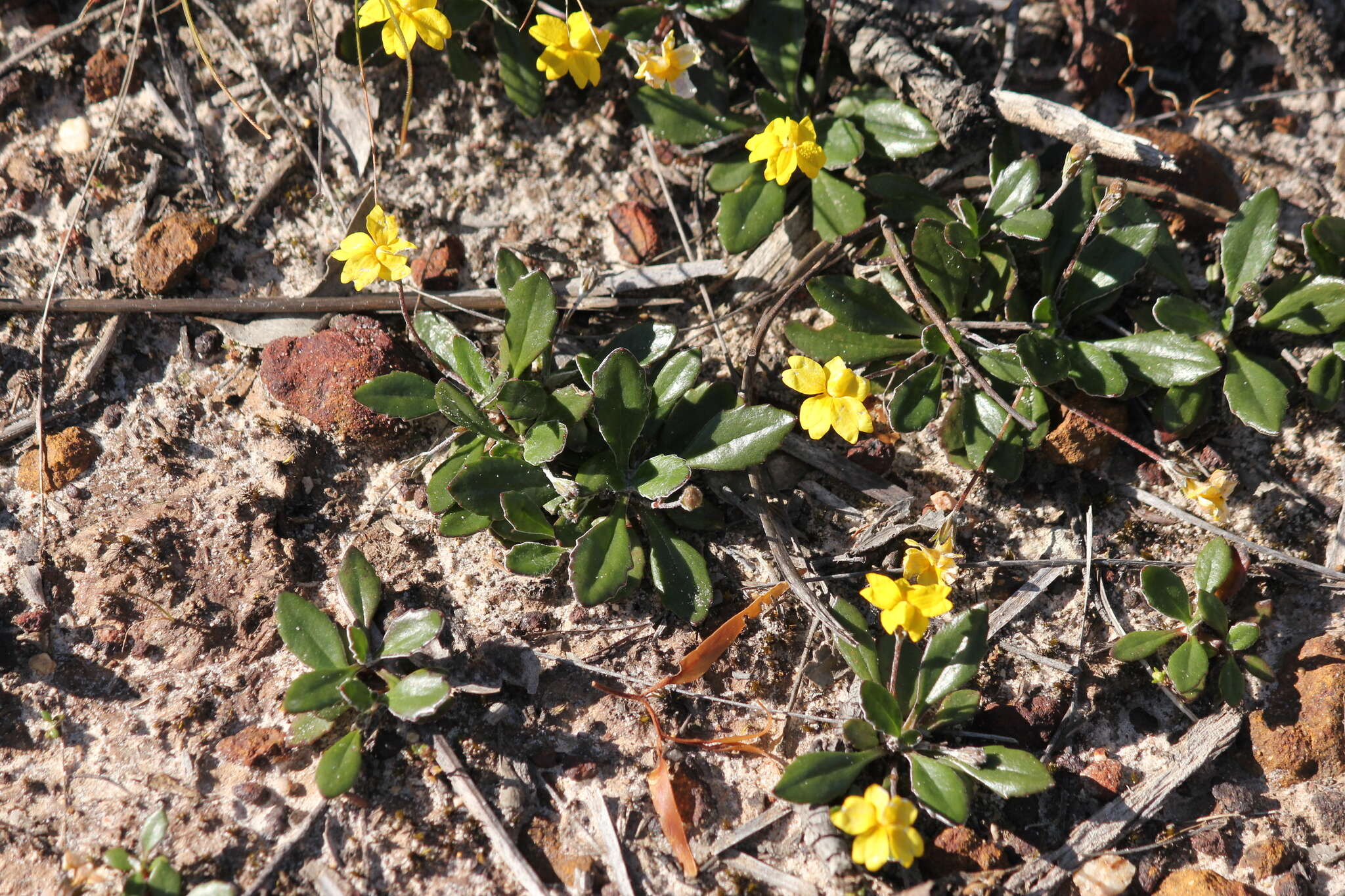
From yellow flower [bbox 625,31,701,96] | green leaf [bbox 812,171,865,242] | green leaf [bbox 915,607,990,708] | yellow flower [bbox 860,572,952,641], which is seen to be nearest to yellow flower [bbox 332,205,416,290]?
yellow flower [bbox 625,31,701,96]

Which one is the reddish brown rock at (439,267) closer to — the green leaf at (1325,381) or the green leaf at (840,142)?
the green leaf at (840,142)

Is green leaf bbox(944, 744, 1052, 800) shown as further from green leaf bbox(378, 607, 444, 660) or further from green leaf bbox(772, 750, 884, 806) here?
green leaf bbox(378, 607, 444, 660)

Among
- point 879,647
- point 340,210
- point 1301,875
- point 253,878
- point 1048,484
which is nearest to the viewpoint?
point 253,878

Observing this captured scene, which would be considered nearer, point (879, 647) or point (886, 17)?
point (879, 647)

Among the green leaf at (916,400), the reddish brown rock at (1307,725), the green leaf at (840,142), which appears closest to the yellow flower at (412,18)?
the green leaf at (840,142)

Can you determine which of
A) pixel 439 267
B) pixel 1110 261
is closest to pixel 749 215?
pixel 439 267

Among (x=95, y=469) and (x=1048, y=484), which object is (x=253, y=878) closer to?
(x=95, y=469)

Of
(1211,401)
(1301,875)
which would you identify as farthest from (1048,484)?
(1301,875)
